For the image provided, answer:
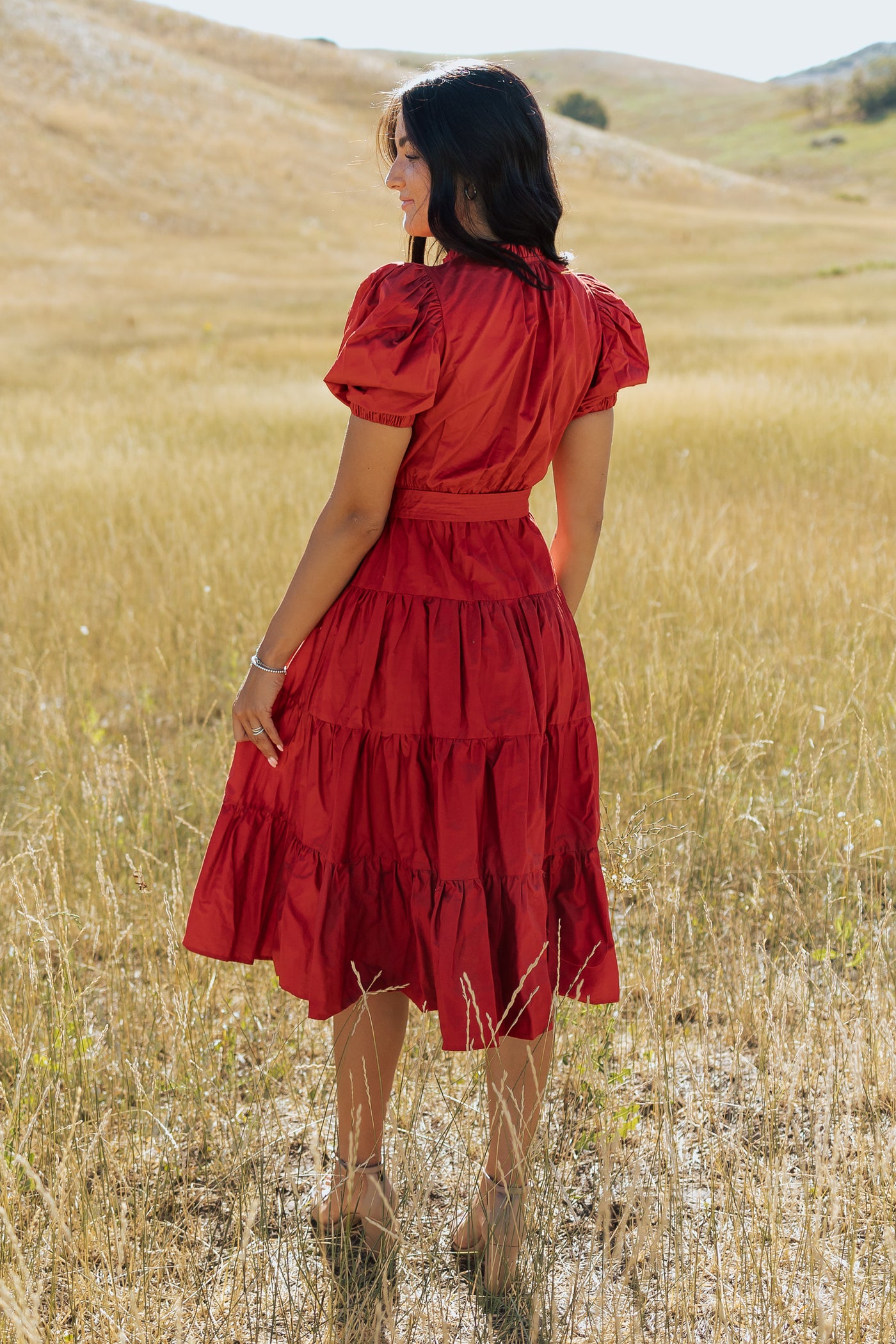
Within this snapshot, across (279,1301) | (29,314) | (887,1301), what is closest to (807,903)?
(887,1301)

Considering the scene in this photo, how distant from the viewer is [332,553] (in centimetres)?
180

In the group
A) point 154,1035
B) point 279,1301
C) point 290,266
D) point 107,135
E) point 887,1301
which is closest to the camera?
point 887,1301

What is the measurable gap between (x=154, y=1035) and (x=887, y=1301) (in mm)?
1588

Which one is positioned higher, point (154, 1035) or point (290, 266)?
point (290, 266)

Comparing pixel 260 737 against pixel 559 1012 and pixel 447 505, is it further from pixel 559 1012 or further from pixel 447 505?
pixel 559 1012

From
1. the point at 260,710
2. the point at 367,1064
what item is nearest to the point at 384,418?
the point at 260,710

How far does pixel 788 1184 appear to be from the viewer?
213cm

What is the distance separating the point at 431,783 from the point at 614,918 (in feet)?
4.61

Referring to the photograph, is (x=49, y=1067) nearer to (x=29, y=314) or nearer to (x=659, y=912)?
(x=659, y=912)

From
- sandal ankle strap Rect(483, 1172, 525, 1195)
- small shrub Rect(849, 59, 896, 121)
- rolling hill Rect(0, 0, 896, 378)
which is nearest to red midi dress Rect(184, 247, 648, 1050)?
sandal ankle strap Rect(483, 1172, 525, 1195)

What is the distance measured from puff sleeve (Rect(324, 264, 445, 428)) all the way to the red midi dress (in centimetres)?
2

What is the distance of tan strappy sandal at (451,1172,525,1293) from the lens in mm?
1871

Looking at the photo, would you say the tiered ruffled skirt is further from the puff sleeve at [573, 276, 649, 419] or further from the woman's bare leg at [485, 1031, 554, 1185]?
the puff sleeve at [573, 276, 649, 419]

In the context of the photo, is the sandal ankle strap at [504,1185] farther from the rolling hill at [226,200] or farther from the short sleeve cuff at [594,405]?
the rolling hill at [226,200]
